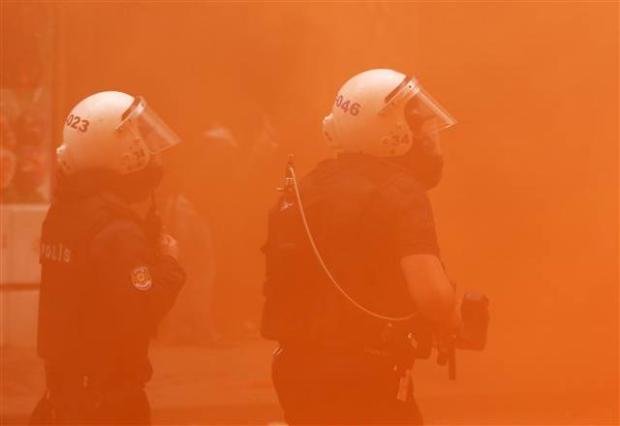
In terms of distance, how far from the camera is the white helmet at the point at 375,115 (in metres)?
5.05

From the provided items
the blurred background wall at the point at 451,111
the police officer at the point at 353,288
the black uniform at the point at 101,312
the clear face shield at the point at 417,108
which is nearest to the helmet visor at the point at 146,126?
the black uniform at the point at 101,312

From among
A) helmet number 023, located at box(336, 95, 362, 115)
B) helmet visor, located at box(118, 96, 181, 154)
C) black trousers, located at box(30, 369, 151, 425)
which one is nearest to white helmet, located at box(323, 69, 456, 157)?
helmet number 023, located at box(336, 95, 362, 115)

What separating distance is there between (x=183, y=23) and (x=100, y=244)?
26.7ft

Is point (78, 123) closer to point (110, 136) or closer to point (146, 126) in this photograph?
point (110, 136)

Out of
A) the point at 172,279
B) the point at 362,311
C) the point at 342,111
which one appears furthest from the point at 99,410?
the point at 342,111

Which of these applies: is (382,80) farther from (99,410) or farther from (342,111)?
(99,410)

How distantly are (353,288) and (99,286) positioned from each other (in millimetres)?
728

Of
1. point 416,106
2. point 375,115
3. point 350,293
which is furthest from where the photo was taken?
point 416,106

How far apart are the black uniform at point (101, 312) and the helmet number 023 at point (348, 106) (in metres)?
0.70

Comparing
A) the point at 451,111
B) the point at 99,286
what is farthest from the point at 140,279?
the point at 451,111

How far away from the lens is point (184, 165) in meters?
12.8

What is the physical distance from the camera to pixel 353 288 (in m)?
4.83

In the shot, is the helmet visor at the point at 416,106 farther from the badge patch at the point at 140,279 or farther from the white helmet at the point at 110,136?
the badge patch at the point at 140,279

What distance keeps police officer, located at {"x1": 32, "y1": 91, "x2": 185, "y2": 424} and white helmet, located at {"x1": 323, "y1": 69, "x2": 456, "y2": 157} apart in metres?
0.61
